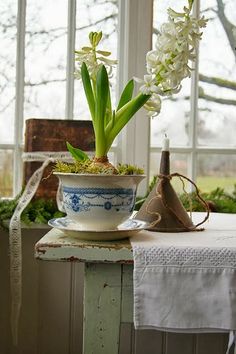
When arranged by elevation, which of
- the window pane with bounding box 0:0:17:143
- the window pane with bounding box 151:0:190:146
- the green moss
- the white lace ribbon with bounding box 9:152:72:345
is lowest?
the white lace ribbon with bounding box 9:152:72:345

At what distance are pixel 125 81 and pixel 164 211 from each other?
76 centimetres

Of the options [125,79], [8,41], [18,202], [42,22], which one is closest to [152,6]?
[125,79]

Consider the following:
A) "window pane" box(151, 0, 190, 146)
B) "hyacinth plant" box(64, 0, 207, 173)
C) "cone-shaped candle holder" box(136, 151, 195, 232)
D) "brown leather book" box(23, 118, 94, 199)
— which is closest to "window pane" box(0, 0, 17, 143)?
"brown leather book" box(23, 118, 94, 199)

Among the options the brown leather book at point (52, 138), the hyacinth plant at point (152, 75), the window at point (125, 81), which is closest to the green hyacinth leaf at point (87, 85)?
the hyacinth plant at point (152, 75)

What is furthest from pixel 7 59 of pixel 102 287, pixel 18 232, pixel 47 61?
pixel 102 287

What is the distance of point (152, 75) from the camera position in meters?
1.00

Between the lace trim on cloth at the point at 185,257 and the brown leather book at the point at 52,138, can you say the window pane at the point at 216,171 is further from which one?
the lace trim on cloth at the point at 185,257

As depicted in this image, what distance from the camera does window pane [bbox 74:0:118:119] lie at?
175 centimetres

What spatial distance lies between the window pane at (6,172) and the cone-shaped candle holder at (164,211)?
0.74 metres

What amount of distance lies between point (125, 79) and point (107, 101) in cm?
69

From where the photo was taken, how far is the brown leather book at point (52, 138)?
157cm

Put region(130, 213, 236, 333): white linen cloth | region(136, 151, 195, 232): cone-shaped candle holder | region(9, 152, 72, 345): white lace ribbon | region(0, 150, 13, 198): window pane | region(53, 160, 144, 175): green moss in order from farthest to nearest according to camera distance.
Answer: region(0, 150, 13, 198): window pane
region(9, 152, 72, 345): white lace ribbon
region(136, 151, 195, 232): cone-shaped candle holder
region(53, 160, 144, 175): green moss
region(130, 213, 236, 333): white linen cloth

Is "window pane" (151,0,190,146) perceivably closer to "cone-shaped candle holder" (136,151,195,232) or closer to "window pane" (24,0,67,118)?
"window pane" (24,0,67,118)

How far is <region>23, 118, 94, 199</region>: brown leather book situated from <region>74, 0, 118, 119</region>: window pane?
6.8 inches
